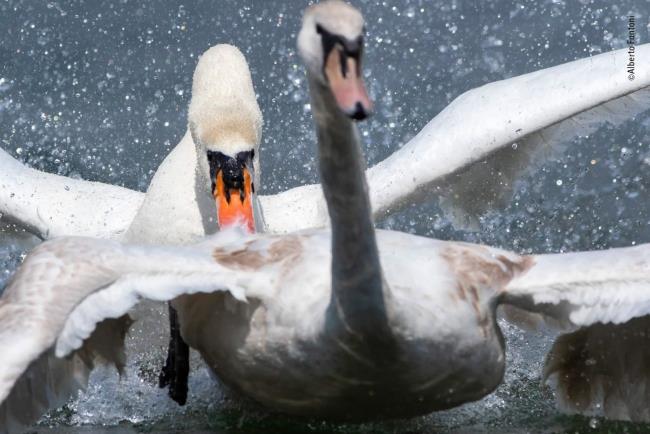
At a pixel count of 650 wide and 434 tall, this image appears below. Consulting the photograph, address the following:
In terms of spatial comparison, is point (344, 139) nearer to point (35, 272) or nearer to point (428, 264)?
point (428, 264)

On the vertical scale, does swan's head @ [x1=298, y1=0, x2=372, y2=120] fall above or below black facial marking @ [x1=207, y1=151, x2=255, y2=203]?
below

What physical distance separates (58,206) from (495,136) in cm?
238

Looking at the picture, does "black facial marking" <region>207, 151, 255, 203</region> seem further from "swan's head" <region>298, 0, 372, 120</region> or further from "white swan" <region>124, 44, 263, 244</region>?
"swan's head" <region>298, 0, 372, 120</region>

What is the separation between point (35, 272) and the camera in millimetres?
4762

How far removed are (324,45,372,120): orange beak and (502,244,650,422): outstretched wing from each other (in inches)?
52.9

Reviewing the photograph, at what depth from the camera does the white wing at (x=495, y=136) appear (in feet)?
23.0

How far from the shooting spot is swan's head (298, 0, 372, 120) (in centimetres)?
394

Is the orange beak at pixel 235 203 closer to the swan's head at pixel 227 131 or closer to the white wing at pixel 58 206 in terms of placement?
the swan's head at pixel 227 131

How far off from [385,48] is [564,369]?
216 inches

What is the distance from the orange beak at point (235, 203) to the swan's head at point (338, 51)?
7.12 ft

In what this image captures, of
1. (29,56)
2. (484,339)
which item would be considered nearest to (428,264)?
(484,339)

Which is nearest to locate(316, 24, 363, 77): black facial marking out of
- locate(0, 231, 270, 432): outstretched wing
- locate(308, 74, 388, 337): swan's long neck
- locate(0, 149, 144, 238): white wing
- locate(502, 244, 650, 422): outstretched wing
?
locate(308, 74, 388, 337): swan's long neck

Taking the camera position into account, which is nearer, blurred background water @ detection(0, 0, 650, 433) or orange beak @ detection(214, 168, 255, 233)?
orange beak @ detection(214, 168, 255, 233)

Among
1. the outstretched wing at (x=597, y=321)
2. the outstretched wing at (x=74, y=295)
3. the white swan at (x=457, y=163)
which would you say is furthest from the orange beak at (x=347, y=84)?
the white swan at (x=457, y=163)
